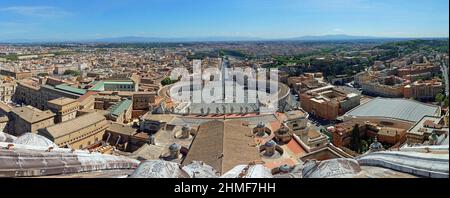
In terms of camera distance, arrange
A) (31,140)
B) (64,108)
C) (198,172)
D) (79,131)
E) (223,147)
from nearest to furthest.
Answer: (198,172)
(31,140)
(223,147)
(79,131)
(64,108)

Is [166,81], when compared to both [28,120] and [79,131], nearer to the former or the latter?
[28,120]

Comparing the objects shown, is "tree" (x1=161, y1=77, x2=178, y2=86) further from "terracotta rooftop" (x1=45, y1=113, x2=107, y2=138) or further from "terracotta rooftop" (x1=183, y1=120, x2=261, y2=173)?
"terracotta rooftop" (x1=183, y1=120, x2=261, y2=173)

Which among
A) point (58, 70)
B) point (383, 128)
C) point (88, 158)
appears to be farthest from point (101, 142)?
point (58, 70)

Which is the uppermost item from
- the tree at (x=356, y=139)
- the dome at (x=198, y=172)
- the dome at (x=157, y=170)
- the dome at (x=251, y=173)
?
the dome at (x=157, y=170)

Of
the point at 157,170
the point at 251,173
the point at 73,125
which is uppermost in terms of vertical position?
the point at 157,170

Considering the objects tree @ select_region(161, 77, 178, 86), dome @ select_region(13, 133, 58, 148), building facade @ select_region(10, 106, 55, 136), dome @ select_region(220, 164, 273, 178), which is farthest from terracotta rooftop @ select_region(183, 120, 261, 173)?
tree @ select_region(161, 77, 178, 86)

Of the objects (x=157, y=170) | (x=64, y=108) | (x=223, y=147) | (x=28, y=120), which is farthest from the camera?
(x=64, y=108)

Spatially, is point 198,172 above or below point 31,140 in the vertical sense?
below

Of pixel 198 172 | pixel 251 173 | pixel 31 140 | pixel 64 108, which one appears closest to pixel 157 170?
pixel 251 173

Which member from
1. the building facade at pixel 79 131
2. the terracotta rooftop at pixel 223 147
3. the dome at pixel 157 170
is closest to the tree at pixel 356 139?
the terracotta rooftop at pixel 223 147

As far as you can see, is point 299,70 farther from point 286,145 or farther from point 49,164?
point 49,164

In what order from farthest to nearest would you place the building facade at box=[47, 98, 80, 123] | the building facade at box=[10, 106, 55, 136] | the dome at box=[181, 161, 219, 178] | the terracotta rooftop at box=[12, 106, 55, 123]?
1. the building facade at box=[47, 98, 80, 123]
2. the terracotta rooftop at box=[12, 106, 55, 123]
3. the building facade at box=[10, 106, 55, 136]
4. the dome at box=[181, 161, 219, 178]

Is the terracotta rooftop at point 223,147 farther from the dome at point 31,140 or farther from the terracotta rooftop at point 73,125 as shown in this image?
the terracotta rooftop at point 73,125
